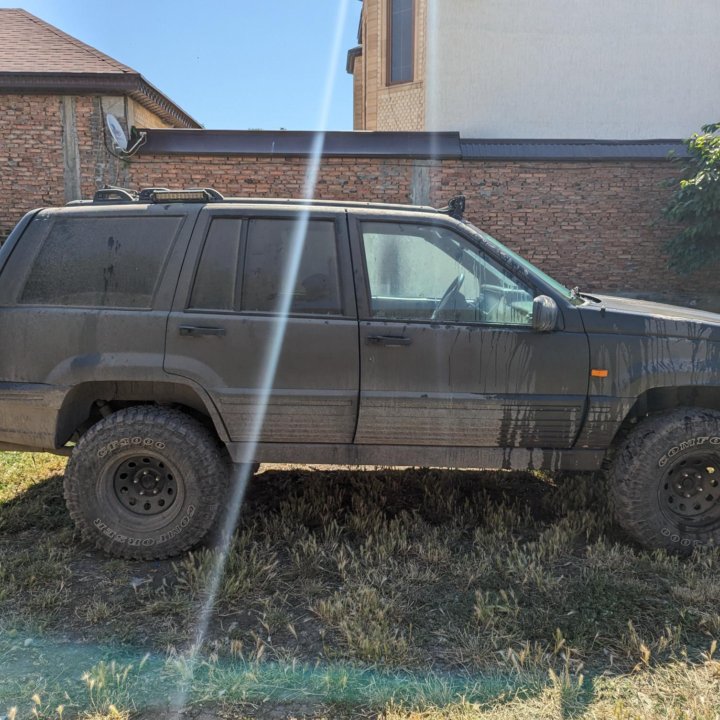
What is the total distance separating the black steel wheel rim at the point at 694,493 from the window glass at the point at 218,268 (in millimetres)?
2689

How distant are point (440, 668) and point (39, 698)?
5.14 feet

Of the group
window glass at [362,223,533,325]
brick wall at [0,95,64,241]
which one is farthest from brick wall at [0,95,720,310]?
window glass at [362,223,533,325]

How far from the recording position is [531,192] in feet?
35.9

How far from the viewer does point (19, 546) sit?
348cm

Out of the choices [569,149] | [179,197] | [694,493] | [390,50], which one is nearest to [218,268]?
[179,197]

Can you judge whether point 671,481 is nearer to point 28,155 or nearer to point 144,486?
point 144,486

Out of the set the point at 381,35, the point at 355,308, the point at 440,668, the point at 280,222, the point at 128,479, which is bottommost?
the point at 440,668

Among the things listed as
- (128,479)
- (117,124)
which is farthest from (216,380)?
(117,124)

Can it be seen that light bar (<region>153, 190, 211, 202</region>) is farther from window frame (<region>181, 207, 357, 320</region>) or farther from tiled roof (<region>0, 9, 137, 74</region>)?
tiled roof (<region>0, 9, 137, 74</region>)

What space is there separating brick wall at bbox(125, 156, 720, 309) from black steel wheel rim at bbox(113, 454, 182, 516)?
27.5 feet

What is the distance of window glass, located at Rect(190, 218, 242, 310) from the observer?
10.7ft

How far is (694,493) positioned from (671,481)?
6.2 inches

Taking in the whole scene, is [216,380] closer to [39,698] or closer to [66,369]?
[66,369]

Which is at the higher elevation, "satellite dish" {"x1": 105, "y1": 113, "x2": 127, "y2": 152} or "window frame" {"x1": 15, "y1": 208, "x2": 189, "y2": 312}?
"satellite dish" {"x1": 105, "y1": 113, "x2": 127, "y2": 152}
